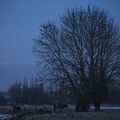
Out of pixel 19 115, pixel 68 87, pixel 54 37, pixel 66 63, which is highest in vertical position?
pixel 54 37

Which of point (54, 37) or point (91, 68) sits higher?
point (54, 37)

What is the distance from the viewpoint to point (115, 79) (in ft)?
155

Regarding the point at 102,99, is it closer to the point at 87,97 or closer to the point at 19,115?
the point at 87,97

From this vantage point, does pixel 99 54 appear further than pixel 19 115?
Yes

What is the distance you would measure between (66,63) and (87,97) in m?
4.61

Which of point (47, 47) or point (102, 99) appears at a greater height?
point (47, 47)

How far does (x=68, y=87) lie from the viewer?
45.8 meters

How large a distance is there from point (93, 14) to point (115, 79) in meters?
8.21

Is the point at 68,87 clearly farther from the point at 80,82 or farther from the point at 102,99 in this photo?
the point at 102,99

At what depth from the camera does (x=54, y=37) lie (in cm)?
4744

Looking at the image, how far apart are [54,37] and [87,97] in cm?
818

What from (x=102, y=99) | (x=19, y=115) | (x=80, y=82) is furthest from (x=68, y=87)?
(x=19, y=115)

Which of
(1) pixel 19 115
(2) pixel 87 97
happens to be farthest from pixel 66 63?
(1) pixel 19 115

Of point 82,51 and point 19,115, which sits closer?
point 19,115
